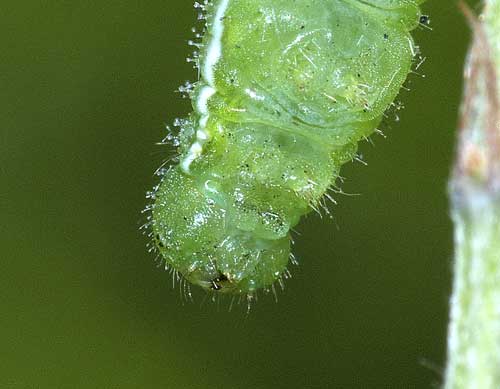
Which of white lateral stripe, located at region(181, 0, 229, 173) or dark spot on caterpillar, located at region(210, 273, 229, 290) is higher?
white lateral stripe, located at region(181, 0, 229, 173)

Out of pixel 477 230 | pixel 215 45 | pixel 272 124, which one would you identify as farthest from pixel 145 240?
pixel 477 230

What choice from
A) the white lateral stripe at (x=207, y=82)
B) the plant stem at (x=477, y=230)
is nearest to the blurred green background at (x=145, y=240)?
the white lateral stripe at (x=207, y=82)

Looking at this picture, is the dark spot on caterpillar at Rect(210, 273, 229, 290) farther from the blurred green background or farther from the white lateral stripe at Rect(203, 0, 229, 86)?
the blurred green background

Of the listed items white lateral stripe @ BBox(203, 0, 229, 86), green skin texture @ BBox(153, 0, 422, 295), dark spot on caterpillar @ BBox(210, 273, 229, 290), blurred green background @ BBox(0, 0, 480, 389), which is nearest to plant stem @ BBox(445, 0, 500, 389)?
green skin texture @ BBox(153, 0, 422, 295)

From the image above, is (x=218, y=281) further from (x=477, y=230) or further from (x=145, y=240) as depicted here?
(x=145, y=240)

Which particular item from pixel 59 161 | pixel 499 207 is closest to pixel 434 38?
pixel 59 161
